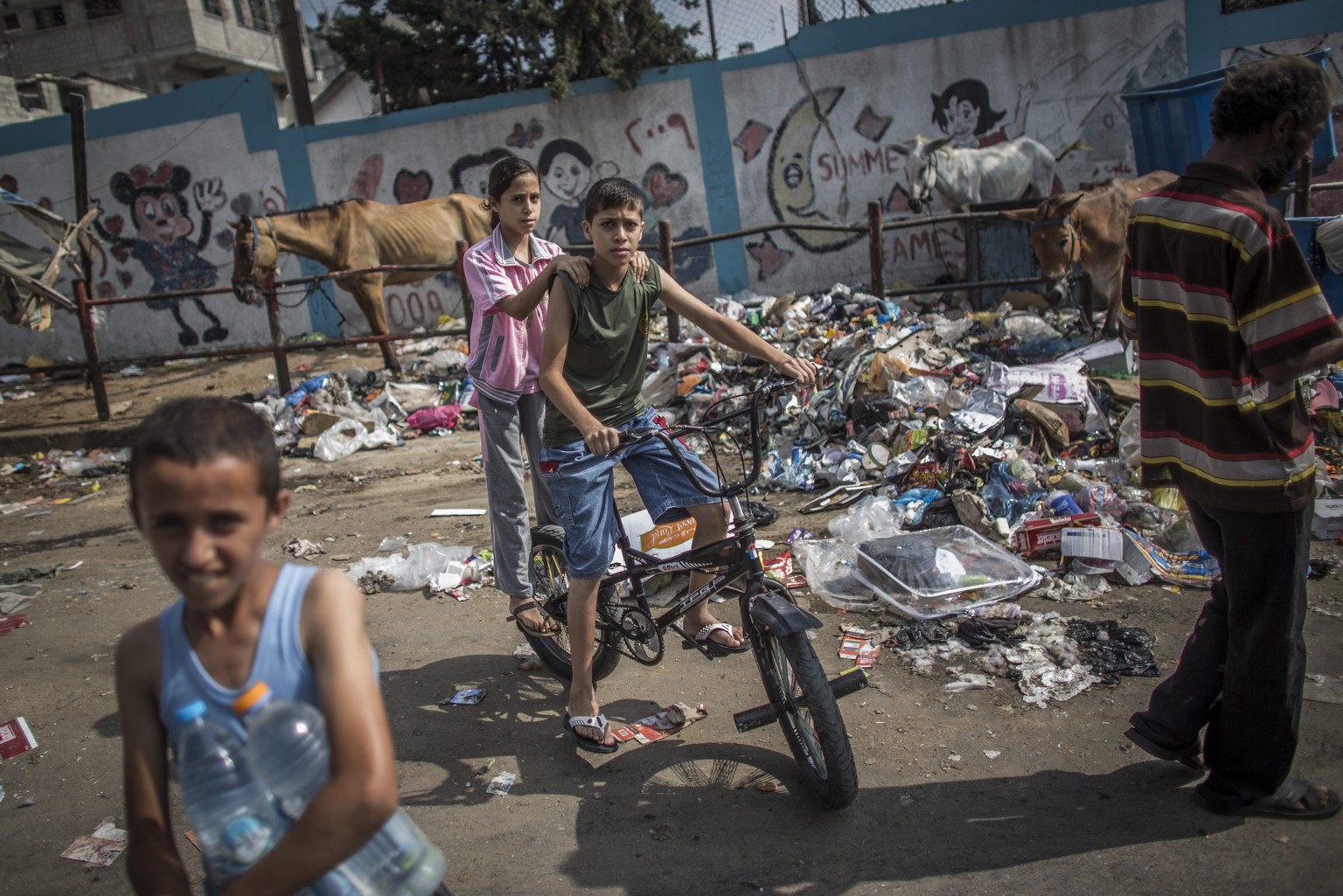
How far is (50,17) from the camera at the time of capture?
100 feet

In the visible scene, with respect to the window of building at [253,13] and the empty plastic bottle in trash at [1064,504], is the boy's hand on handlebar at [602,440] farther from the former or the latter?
the window of building at [253,13]

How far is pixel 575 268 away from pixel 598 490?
2.42 ft

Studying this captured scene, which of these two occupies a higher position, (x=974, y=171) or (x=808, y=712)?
(x=974, y=171)

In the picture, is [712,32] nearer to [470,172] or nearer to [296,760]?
[470,172]

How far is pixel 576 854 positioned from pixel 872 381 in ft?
15.6

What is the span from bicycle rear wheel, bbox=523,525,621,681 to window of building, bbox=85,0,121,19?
114 feet

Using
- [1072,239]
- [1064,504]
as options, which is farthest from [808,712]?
[1072,239]

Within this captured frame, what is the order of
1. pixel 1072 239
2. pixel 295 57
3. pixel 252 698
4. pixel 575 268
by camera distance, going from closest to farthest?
pixel 252 698 < pixel 575 268 < pixel 1072 239 < pixel 295 57

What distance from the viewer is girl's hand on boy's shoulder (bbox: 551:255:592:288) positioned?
120 inches

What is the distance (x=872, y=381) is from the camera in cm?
684

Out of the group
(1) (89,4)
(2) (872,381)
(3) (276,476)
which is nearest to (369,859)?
(3) (276,476)

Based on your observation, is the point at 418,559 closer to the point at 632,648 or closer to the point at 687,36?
the point at 632,648

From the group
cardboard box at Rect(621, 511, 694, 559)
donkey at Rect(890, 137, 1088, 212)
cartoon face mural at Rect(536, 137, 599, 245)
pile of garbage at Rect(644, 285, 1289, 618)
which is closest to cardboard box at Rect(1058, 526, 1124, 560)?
pile of garbage at Rect(644, 285, 1289, 618)

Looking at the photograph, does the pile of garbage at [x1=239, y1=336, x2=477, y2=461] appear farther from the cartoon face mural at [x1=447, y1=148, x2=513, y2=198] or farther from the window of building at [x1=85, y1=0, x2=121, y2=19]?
the window of building at [x1=85, y1=0, x2=121, y2=19]
